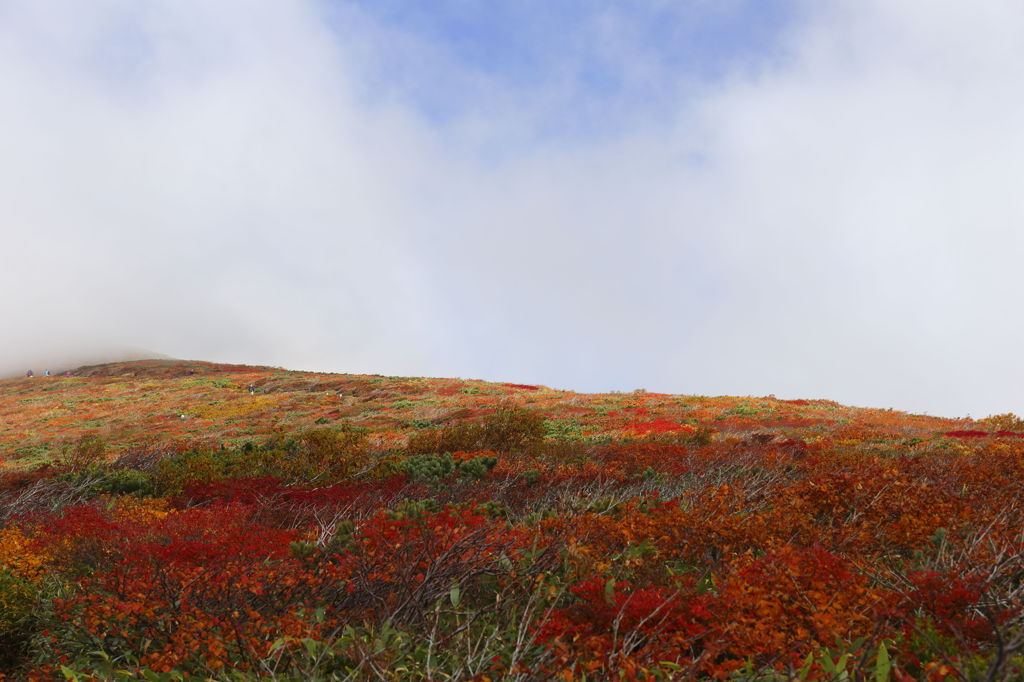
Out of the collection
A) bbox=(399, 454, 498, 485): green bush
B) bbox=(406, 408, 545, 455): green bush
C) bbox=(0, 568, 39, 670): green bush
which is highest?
bbox=(406, 408, 545, 455): green bush

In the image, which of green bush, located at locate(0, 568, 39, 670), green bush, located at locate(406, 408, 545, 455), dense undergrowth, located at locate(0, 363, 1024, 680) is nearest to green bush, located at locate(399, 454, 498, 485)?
dense undergrowth, located at locate(0, 363, 1024, 680)

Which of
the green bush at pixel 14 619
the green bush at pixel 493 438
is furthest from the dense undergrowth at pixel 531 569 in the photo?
the green bush at pixel 493 438

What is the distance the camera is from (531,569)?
5391 mm

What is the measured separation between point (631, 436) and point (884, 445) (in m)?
6.72

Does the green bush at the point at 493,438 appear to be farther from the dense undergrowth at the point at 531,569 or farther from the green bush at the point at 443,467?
the dense undergrowth at the point at 531,569

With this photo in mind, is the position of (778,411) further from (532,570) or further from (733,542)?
(532,570)

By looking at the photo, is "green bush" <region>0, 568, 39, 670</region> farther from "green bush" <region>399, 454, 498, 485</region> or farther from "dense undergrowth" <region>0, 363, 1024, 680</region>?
"green bush" <region>399, 454, 498, 485</region>

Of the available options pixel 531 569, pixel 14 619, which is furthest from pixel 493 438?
pixel 14 619

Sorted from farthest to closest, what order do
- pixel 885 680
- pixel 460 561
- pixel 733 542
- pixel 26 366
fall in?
pixel 26 366
pixel 733 542
pixel 460 561
pixel 885 680

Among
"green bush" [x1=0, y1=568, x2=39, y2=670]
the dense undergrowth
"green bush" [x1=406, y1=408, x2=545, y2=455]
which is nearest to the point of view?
the dense undergrowth

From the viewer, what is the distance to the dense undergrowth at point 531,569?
390 cm

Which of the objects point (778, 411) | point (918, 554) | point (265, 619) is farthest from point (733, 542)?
point (778, 411)

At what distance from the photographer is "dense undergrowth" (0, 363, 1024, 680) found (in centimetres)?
390

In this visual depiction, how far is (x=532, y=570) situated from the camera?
17.7ft
